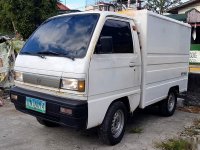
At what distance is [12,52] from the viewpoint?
8.77 meters

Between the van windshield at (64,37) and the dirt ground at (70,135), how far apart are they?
4.83 feet

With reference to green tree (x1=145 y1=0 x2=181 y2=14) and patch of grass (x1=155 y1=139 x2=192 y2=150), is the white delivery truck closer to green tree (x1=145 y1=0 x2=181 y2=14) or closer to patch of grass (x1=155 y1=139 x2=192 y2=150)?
patch of grass (x1=155 y1=139 x2=192 y2=150)

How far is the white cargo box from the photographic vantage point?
17.7ft

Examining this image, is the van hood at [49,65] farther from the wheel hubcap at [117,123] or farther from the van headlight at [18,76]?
the wheel hubcap at [117,123]

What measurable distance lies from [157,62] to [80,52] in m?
2.17

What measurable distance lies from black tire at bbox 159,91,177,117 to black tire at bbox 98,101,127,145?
204 cm

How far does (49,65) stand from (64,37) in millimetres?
549

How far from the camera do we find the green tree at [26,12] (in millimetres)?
13932

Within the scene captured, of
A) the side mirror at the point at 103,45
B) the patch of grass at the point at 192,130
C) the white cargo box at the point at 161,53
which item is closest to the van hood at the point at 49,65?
the side mirror at the point at 103,45

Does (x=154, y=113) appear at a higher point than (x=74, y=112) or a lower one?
lower

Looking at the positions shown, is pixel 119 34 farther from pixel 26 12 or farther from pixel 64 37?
pixel 26 12

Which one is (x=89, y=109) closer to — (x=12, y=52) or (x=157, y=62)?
(x=157, y=62)

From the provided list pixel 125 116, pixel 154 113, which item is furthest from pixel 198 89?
pixel 125 116

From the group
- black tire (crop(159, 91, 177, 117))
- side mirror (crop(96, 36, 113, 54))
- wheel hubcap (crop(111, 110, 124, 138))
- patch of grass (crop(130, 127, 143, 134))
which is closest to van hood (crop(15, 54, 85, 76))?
side mirror (crop(96, 36, 113, 54))
